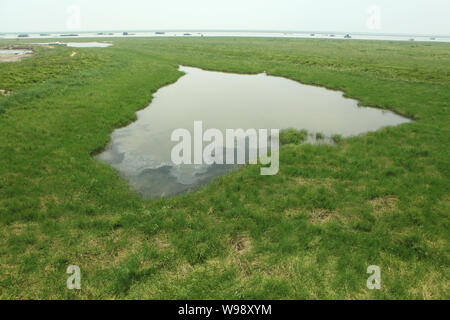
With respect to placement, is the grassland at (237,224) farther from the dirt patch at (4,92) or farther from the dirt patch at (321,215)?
the dirt patch at (4,92)

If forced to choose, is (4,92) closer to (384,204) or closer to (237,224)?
(237,224)

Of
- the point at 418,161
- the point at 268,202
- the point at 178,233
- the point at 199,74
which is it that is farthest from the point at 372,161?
the point at 199,74

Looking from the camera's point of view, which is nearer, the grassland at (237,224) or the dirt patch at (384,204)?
the grassland at (237,224)

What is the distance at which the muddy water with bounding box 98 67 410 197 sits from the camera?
10438 mm

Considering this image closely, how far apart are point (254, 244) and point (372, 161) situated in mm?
8104

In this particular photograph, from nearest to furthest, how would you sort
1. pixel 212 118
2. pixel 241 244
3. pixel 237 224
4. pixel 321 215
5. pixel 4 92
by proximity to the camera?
pixel 241 244 < pixel 237 224 < pixel 321 215 < pixel 212 118 < pixel 4 92

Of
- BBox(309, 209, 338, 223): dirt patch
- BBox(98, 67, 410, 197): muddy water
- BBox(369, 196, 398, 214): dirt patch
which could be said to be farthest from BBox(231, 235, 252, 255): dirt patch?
BBox(369, 196, 398, 214): dirt patch

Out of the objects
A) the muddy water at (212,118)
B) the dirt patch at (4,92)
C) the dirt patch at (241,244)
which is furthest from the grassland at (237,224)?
the dirt patch at (4,92)

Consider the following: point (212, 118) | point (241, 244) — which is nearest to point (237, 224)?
point (241, 244)

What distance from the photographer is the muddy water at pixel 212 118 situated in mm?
10438

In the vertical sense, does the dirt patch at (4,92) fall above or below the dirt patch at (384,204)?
above

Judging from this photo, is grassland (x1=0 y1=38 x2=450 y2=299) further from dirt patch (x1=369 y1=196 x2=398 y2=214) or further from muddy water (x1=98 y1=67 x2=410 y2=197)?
muddy water (x1=98 y1=67 x2=410 y2=197)

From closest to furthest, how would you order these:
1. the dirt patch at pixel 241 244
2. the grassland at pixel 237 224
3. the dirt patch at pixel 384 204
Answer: the grassland at pixel 237 224 → the dirt patch at pixel 241 244 → the dirt patch at pixel 384 204

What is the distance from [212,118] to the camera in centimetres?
1708
